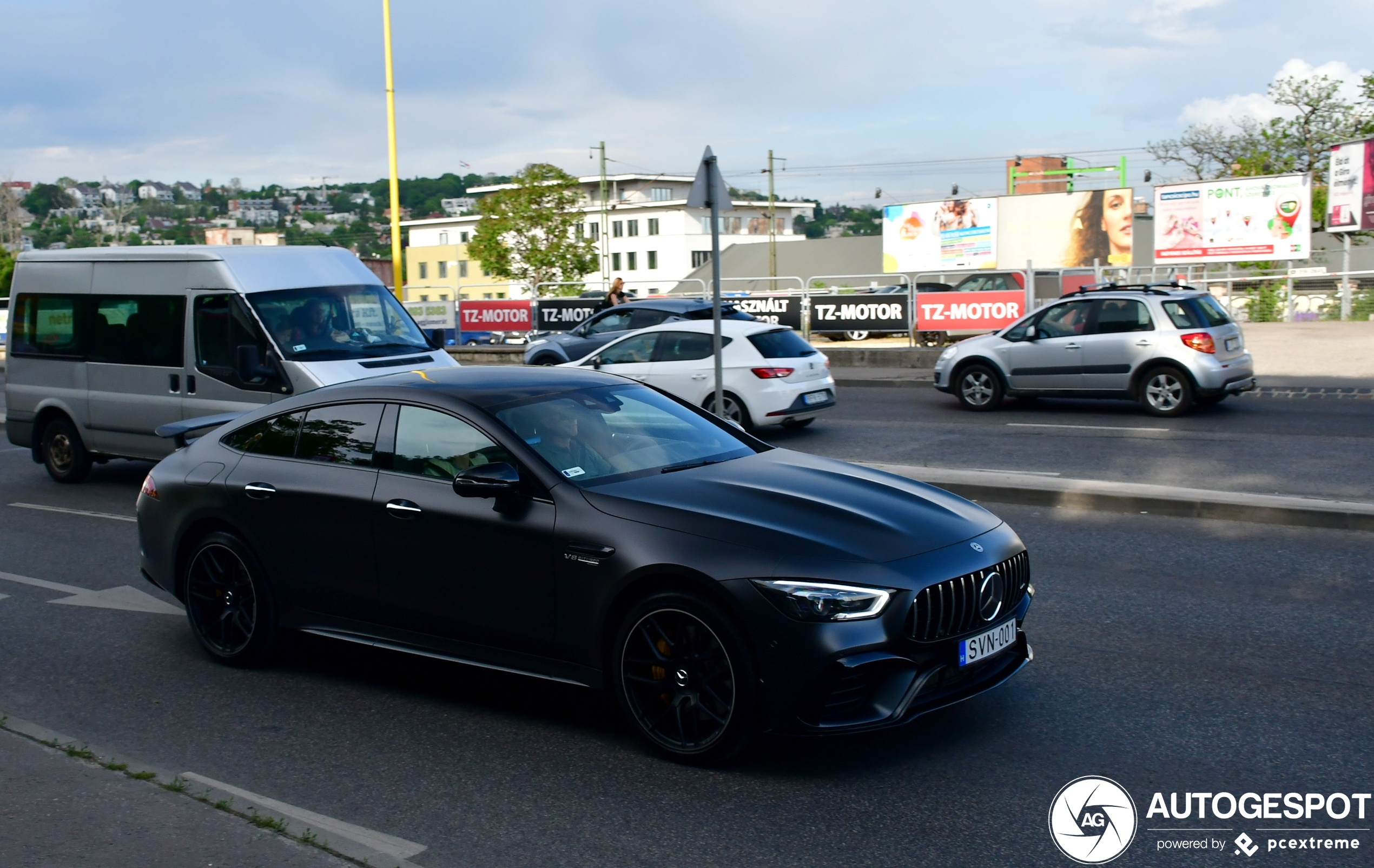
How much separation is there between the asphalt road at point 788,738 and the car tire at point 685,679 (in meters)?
0.15

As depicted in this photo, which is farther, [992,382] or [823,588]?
[992,382]

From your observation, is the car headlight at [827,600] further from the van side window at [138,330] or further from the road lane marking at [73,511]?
the van side window at [138,330]

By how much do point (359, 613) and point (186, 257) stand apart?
701 cm


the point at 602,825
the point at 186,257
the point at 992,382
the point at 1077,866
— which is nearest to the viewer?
the point at 1077,866

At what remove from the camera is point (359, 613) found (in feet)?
18.9

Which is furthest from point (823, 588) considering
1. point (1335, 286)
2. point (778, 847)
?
point (1335, 286)

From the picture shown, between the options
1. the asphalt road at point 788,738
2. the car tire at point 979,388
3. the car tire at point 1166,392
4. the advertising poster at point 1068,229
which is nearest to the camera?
the asphalt road at point 788,738

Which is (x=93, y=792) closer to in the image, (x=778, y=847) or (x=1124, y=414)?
(x=778, y=847)

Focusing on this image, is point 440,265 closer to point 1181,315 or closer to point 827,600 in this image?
point 1181,315

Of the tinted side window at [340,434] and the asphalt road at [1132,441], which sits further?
the asphalt road at [1132,441]

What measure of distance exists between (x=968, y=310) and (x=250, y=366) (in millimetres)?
17190

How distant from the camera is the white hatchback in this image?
1467 cm

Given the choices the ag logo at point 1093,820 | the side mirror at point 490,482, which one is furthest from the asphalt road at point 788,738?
the side mirror at point 490,482

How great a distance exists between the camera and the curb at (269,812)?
3.91m
